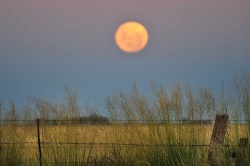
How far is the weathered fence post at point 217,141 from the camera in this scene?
6406 mm

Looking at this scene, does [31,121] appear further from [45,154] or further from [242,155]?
[242,155]

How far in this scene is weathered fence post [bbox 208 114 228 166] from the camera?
641cm

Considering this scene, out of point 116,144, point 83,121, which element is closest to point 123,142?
point 116,144

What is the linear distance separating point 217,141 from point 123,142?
1.71 m

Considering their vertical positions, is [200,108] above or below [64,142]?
above

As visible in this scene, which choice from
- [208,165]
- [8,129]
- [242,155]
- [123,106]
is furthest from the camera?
[8,129]

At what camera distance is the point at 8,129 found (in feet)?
27.0

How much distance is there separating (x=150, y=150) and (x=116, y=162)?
0.66 m

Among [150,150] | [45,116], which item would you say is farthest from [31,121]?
[150,150]

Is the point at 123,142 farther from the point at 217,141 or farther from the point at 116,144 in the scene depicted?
the point at 217,141

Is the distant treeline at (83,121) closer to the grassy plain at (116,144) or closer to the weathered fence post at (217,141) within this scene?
the grassy plain at (116,144)

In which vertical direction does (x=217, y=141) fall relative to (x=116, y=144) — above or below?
above

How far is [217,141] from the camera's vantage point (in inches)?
Result: 254

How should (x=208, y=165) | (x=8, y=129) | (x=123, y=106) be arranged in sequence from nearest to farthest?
1. (x=208, y=165)
2. (x=123, y=106)
3. (x=8, y=129)
